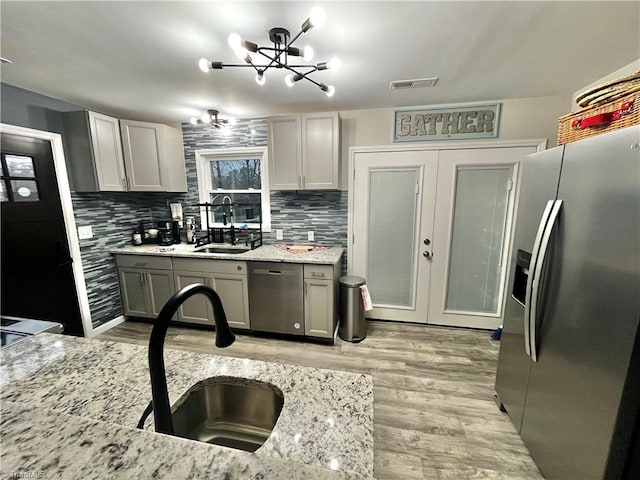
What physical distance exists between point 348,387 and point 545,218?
4.33ft

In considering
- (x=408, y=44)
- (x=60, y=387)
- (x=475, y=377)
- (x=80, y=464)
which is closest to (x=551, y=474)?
(x=475, y=377)

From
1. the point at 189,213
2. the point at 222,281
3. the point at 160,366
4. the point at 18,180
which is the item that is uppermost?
the point at 18,180

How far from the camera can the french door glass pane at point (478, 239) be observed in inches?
105

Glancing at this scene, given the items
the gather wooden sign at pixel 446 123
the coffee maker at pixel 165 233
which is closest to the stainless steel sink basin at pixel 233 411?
the gather wooden sign at pixel 446 123

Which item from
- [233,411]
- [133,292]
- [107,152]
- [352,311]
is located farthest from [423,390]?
[107,152]

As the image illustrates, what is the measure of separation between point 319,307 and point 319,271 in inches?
14.6

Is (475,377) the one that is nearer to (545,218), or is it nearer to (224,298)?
(545,218)

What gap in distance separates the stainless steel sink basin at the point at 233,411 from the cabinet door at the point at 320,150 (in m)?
2.16

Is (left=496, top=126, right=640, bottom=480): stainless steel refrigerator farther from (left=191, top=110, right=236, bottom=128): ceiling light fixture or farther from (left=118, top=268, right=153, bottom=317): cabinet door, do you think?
(left=118, top=268, right=153, bottom=317): cabinet door

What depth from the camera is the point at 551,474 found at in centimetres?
130

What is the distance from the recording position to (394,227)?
2.92 metres

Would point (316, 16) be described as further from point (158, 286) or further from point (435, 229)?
point (158, 286)

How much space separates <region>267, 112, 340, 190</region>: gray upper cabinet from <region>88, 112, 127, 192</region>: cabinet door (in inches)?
64.3

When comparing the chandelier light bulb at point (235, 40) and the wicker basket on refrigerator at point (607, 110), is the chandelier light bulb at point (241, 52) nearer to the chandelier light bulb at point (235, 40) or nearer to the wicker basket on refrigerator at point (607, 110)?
the chandelier light bulb at point (235, 40)
